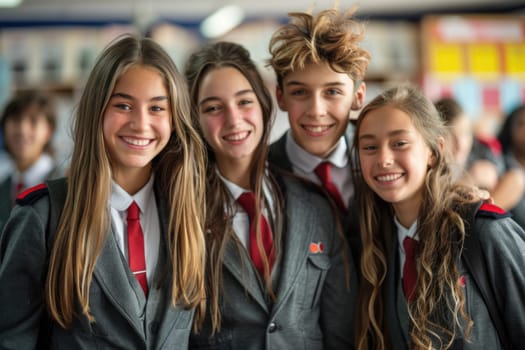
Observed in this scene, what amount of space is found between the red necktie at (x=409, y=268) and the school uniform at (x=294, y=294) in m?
0.22

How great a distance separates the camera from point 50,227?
5.43 feet

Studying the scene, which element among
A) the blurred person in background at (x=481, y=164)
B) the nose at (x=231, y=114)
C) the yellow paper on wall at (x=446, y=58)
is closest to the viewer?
the nose at (x=231, y=114)

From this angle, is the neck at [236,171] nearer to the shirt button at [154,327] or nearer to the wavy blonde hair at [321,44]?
the wavy blonde hair at [321,44]

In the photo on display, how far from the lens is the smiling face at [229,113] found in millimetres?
1974

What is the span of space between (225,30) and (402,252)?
15.6 feet

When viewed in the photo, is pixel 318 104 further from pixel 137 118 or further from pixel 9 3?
pixel 9 3

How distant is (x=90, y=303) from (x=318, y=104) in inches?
44.2

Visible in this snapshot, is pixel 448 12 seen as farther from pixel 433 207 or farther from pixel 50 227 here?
pixel 50 227

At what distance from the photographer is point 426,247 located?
181 cm

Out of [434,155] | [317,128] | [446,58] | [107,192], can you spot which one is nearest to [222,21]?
[446,58]

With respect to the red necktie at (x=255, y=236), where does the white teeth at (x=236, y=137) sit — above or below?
above

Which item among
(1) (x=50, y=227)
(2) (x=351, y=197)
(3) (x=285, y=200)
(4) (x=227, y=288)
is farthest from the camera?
(2) (x=351, y=197)

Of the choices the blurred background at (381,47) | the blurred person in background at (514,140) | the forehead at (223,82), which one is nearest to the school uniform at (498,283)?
the forehead at (223,82)

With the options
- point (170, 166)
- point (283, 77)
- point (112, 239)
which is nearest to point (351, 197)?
point (283, 77)
